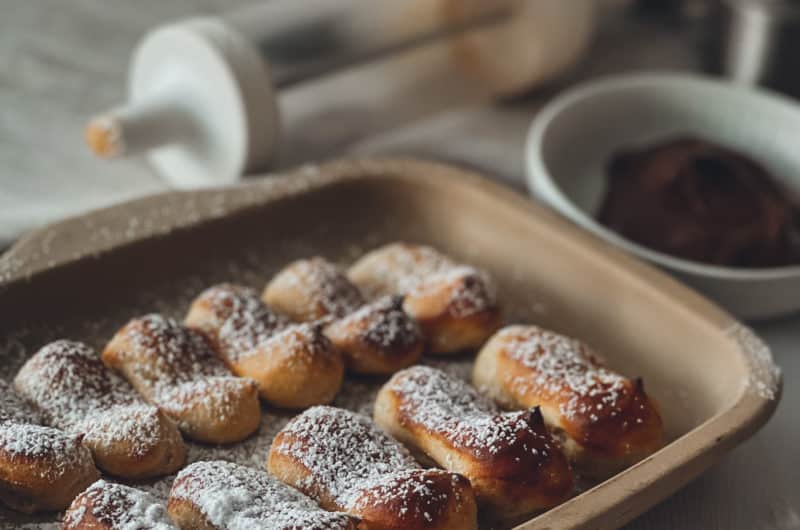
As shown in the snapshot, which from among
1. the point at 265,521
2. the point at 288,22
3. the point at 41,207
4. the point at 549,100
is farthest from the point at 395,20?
the point at 265,521

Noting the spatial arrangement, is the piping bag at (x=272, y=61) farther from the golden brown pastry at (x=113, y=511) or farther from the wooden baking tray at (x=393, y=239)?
the golden brown pastry at (x=113, y=511)

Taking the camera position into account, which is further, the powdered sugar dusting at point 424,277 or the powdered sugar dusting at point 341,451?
the powdered sugar dusting at point 424,277

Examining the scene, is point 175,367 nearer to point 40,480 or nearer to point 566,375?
point 40,480

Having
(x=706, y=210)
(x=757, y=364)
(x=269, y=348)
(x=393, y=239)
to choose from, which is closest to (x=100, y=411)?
(x=269, y=348)

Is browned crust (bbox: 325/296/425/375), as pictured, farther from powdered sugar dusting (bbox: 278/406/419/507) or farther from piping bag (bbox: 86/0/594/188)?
piping bag (bbox: 86/0/594/188)

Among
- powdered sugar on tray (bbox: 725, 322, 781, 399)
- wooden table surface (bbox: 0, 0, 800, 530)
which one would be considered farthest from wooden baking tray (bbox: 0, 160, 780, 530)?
wooden table surface (bbox: 0, 0, 800, 530)

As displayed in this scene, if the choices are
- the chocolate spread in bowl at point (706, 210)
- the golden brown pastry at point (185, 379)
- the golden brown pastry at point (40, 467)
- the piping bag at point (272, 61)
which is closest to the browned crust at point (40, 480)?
the golden brown pastry at point (40, 467)
